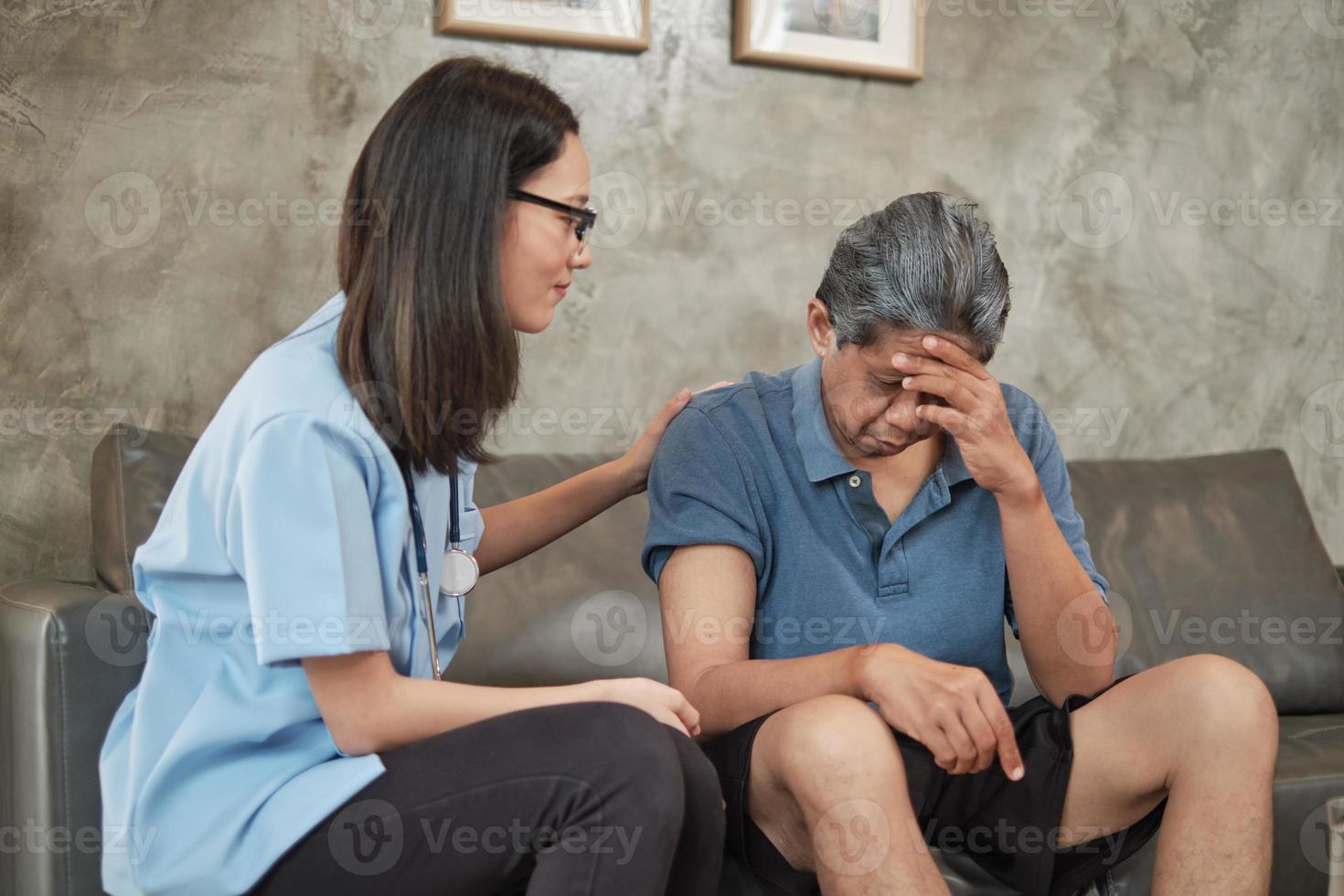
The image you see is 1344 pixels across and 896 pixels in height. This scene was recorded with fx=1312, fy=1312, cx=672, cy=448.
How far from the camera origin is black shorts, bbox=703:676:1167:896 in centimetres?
161

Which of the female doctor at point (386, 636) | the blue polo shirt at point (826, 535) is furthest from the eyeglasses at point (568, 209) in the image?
the blue polo shirt at point (826, 535)

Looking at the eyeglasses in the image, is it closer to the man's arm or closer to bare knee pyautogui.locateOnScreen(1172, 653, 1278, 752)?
the man's arm

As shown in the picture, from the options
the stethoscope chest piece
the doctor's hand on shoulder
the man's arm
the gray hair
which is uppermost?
the gray hair

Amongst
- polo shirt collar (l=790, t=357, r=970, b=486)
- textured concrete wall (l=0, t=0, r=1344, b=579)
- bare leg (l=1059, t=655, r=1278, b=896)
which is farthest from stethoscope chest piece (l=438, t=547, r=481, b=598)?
textured concrete wall (l=0, t=0, r=1344, b=579)

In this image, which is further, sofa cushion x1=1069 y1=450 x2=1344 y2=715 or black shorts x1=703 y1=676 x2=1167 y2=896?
sofa cushion x1=1069 y1=450 x2=1344 y2=715

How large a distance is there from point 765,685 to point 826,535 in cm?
26

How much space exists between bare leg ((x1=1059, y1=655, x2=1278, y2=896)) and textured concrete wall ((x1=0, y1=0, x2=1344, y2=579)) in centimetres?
138

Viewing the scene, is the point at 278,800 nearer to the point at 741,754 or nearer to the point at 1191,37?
the point at 741,754

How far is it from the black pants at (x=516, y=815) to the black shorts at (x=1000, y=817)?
364 millimetres

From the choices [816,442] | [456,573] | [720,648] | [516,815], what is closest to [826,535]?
[816,442]

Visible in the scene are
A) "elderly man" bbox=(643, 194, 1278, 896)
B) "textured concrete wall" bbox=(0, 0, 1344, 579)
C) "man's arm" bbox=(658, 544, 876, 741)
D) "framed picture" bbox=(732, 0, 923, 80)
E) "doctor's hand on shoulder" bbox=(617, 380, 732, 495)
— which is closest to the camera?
"elderly man" bbox=(643, 194, 1278, 896)

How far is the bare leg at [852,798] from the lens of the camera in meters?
1.40

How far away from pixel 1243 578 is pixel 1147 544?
0.20m

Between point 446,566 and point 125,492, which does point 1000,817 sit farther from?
point 125,492
